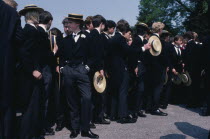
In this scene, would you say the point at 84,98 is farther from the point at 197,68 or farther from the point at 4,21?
the point at 197,68

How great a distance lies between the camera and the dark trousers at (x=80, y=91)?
18.6 feet

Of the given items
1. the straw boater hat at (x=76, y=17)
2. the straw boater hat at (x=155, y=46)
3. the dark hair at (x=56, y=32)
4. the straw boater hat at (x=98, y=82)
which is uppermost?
the straw boater hat at (x=76, y=17)

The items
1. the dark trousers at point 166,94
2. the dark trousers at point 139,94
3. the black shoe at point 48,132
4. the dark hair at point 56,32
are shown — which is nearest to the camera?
the black shoe at point 48,132

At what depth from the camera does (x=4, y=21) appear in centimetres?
333

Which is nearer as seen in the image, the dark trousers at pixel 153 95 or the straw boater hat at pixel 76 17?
the straw boater hat at pixel 76 17

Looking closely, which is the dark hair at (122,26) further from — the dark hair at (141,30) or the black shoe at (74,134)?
the black shoe at (74,134)

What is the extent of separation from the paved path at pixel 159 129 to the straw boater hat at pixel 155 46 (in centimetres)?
168

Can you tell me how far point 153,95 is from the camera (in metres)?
8.25

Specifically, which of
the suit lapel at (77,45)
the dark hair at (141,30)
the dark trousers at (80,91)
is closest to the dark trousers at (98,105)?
the dark trousers at (80,91)

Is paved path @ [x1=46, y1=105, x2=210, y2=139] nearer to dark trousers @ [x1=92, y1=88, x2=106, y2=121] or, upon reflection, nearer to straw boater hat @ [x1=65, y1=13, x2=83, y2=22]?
dark trousers @ [x1=92, y1=88, x2=106, y2=121]

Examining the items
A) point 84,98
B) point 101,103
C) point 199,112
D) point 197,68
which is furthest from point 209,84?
point 197,68

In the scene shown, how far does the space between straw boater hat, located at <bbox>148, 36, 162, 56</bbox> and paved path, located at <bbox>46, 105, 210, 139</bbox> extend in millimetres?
1679

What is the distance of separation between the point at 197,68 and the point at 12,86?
7.28 m

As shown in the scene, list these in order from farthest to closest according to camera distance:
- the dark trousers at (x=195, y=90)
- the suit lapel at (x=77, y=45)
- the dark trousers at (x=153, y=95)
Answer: the dark trousers at (x=195, y=90)
the dark trousers at (x=153, y=95)
the suit lapel at (x=77, y=45)
